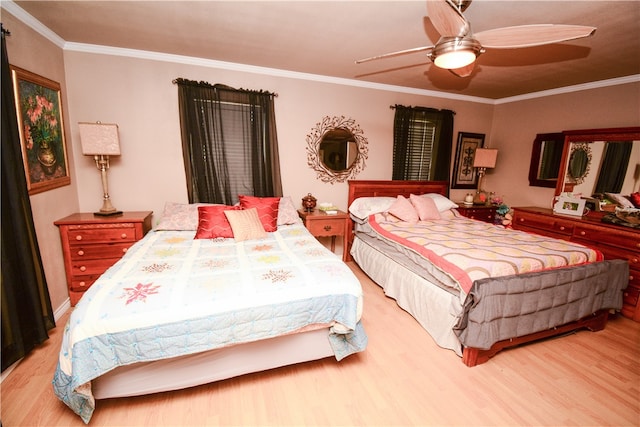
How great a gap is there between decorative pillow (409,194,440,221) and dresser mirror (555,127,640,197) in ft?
5.54

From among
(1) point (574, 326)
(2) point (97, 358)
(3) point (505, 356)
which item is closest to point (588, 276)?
(1) point (574, 326)

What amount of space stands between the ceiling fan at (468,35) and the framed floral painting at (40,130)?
2.81 meters

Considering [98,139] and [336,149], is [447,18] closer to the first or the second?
[336,149]

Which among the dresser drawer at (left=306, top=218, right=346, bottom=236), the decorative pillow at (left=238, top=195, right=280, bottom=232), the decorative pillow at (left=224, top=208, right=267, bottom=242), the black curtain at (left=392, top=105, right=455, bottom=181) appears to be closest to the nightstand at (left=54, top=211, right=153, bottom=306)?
the decorative pillow at (left=224, top=208, right=267, bottom=242)

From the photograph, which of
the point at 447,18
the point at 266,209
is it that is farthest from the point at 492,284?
the point at 266,209

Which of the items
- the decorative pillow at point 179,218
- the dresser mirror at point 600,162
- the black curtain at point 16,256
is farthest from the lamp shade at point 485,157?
the black curtain at point 16,256

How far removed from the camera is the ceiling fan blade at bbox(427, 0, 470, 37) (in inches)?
55.2

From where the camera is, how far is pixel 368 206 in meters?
3.61

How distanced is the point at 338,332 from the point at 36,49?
327 cm

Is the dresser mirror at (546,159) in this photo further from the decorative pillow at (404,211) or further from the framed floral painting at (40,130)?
the framed floral painting at (40,130)

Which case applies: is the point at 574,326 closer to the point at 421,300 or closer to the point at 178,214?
the point at 421,300

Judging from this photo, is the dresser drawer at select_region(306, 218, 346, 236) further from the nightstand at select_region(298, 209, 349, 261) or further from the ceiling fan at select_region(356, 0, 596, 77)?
the ceiling fan at select_region(356, 0, 596, 77)

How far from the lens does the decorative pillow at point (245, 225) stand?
2.58 meters

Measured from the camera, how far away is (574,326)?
2.38 metres
